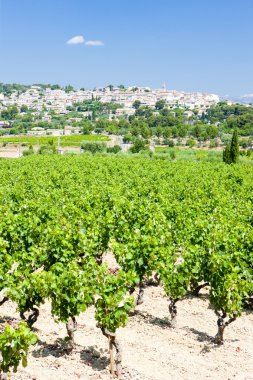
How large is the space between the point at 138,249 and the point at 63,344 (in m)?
2.75

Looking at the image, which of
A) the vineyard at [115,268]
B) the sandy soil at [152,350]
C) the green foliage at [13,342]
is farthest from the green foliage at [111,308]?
the green foliage at [13,342]

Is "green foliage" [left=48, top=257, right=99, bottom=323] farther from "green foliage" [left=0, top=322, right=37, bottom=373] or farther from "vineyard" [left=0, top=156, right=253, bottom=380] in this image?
"green foliage" [left=0, top=322, right=37, bottom=373]

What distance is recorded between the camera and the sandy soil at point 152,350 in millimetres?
8109

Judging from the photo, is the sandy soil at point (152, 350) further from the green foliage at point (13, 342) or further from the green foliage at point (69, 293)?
the green foliage at point (13, 342)

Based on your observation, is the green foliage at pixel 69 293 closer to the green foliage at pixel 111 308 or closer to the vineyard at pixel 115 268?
the vineyard at pixel 115 268

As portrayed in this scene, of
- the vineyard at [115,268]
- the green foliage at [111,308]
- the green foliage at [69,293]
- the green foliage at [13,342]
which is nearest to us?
the green foliage at [13,342]

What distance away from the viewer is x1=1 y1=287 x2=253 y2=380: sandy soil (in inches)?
319

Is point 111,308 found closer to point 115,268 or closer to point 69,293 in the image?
point 69,293

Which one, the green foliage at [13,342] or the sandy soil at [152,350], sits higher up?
the green foliage at [13,342]

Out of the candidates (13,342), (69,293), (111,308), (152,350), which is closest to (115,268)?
(152,350)

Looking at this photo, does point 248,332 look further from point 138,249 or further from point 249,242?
point 138,249

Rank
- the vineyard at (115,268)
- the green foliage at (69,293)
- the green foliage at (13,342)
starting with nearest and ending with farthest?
the green foliage at (13,342), the vineyard at (115,268), the green foliage at (69,293)

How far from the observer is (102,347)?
9047mm

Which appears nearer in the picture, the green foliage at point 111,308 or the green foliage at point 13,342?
the green foliage at point 13,342
